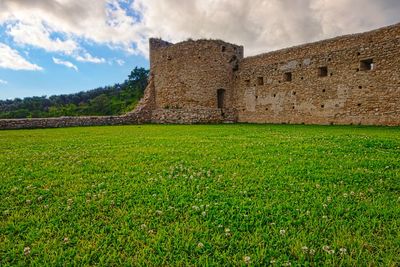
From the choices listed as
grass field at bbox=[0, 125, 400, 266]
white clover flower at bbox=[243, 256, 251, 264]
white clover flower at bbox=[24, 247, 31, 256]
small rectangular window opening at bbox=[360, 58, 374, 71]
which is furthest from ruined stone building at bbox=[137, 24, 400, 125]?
white clover flower at bbox=[24, 247, 31, 256]

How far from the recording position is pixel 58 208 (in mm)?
3641

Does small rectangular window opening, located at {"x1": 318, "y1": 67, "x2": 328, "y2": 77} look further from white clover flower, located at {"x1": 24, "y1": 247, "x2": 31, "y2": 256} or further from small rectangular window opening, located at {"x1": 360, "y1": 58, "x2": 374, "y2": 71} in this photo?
white clover flower, located at {"x1": 24, "y1": 247, "x2": 31, "y2": 256}

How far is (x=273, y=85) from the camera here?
22.0m

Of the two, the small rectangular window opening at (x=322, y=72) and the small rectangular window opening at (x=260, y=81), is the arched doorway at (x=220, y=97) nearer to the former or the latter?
the small rectangular window opening at (x=260, y=81)

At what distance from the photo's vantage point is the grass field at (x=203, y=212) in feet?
8.36

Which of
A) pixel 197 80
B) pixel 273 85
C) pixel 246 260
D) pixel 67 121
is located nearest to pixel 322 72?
pixel 273 85

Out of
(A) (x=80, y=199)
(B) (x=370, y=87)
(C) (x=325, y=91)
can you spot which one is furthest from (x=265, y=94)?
(A) (x=80, y=199)

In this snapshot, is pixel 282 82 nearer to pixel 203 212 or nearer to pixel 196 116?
pixel 196 116

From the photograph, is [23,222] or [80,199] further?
[80,199]

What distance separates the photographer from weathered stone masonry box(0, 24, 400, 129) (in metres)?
16.3

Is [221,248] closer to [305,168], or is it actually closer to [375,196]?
[375,196]

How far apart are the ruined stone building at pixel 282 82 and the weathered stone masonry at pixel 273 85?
53 mm

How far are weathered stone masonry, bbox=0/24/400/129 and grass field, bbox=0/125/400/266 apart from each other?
12.6m

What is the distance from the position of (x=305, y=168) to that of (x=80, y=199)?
428cm
